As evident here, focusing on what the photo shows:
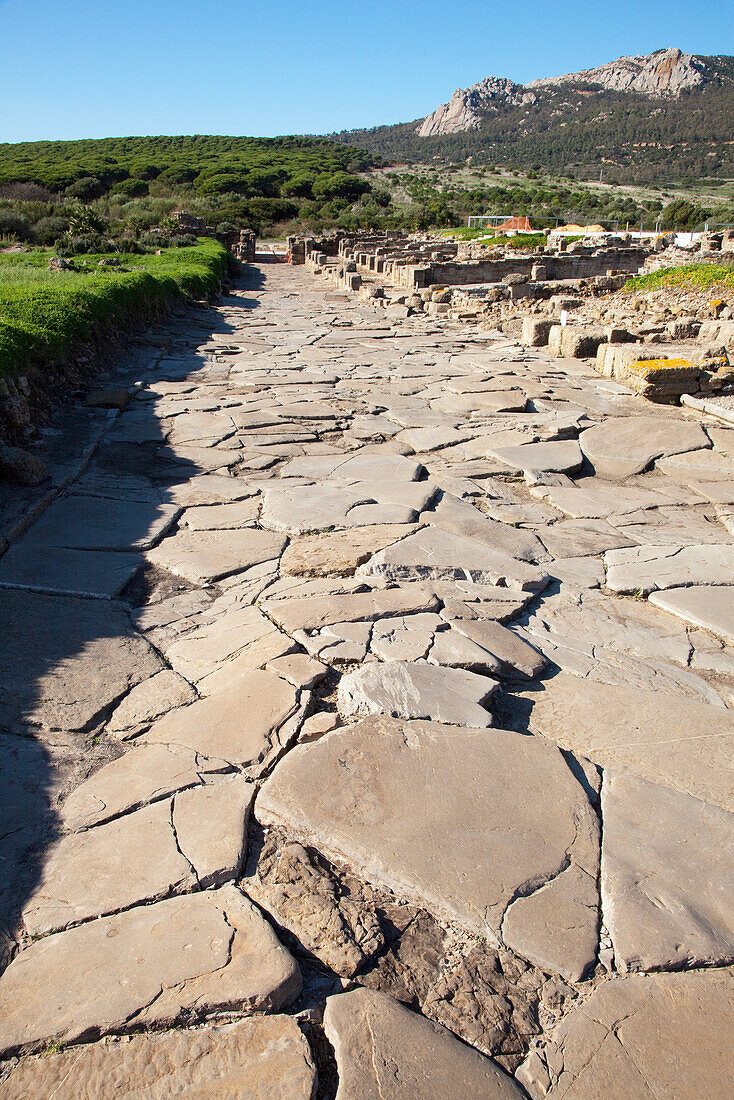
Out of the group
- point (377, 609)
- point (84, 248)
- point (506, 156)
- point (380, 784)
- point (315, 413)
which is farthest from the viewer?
point (506, 156)

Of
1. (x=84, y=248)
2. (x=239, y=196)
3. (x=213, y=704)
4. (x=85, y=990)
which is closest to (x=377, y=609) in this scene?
(x=213, y=704)

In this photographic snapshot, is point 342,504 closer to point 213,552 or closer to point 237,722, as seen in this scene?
point 213,552

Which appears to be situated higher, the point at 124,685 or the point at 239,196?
the point at 239,196

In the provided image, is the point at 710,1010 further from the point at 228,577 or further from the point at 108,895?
the point at 228,577

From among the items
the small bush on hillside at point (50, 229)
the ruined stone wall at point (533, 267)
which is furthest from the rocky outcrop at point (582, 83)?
the small bush on hillside at point (50, 229)

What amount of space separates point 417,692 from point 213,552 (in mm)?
1683

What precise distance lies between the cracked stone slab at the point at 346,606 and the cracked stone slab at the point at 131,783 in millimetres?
769

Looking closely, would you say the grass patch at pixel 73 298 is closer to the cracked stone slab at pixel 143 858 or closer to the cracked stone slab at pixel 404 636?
the cracked stone slab at pixel 404 636

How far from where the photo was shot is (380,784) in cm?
198

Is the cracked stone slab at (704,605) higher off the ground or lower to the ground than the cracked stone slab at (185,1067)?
lower

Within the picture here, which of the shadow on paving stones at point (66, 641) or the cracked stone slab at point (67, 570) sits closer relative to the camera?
the shadow on paving stones at point (66, 641)

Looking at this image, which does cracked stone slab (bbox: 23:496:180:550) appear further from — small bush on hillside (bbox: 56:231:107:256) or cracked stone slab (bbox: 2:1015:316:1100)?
small bush on hillside (bbox: 56:231:107:256)

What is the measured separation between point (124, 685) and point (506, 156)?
4207 inches

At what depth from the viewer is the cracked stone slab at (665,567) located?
11.0 ft
